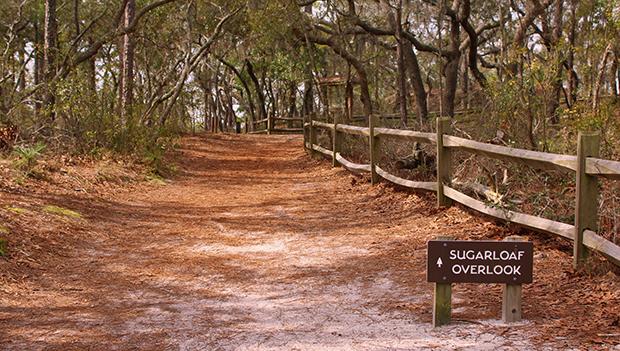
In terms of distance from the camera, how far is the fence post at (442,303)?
173 inches

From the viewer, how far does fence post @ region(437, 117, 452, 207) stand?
8188 millimetres

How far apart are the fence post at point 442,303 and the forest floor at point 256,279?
6 centimetres

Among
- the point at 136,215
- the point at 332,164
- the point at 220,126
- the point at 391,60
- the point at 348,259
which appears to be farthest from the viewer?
the point at 220,126

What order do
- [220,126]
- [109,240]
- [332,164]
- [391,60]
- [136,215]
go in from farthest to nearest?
[220,126] < [391,60] < [332,164] < [136,215] < [109,240]

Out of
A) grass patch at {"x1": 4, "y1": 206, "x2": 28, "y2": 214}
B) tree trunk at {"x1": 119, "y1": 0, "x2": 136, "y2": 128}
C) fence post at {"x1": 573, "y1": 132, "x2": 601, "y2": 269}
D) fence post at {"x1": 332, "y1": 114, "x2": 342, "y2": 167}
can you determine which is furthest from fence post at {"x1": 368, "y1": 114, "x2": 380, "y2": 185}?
fence post at {"x1": 573, "y1": 132, "x2": 601, "y2": 269}

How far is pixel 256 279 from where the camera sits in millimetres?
5902

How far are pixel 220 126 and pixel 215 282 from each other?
41750 mm

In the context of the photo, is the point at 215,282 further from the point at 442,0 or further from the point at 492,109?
the point at 442,0

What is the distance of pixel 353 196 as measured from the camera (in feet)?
35.5

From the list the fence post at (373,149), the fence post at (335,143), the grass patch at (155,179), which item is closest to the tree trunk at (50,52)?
the grass patch at (155,179)

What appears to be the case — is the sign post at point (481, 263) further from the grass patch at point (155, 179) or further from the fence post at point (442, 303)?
the grass patch at point (155, 179)

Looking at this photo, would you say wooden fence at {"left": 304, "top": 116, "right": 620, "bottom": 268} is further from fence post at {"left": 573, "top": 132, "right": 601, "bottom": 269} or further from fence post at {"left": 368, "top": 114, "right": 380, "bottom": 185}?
fence post at {"left": 368, "top": 114, "right": 380, "bottom": 185}

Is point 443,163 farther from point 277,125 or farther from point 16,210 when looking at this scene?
point 277,125

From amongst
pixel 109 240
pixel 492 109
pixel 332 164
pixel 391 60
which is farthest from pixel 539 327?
pixel 391 60
